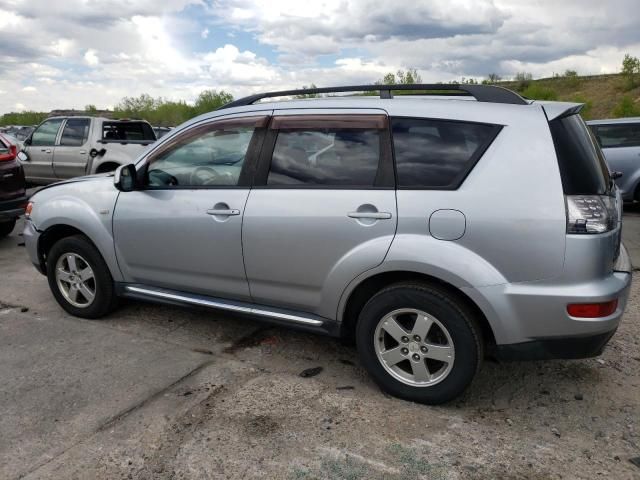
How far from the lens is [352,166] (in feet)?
10.8

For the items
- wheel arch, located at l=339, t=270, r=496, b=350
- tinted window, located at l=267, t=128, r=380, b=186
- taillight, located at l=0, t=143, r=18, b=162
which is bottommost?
wheel arch, located at l=339, t=270, r=496, b=350

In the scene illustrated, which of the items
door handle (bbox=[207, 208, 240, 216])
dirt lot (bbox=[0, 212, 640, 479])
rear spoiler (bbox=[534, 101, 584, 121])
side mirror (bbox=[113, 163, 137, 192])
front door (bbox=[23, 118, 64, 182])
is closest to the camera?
dirt lot (bbox=[0, 212, 640, 479])

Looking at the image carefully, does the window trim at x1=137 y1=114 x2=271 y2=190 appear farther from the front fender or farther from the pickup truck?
the pickup truck

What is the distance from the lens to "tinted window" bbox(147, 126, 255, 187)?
371 centimetres

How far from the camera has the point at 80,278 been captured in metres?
4.50

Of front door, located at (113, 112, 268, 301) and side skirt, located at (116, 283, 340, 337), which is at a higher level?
front door, located at (113, 112, 268, 301)

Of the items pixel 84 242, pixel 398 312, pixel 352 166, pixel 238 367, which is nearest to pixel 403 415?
pixel 398 312

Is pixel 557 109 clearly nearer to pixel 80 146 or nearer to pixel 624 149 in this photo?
pixel 624 149

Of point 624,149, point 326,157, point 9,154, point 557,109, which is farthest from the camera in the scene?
point 624,149

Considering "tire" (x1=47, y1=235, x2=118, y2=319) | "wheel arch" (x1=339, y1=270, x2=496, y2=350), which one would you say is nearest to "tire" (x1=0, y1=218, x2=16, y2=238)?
"tire" (x1=47, y1=235, x2=118, y2=319)

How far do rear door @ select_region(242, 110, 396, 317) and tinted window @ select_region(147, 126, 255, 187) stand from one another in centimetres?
24

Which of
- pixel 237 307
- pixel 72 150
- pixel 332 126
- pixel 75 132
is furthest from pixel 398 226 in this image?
pixel 75 132

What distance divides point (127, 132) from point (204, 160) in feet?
27.0

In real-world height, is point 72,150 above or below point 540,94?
below
